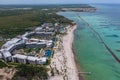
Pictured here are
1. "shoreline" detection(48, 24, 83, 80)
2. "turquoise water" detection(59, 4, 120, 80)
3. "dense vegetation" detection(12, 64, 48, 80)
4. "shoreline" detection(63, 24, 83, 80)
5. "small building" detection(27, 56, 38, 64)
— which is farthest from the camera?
"small building" detection(27, 56, 38, 64)

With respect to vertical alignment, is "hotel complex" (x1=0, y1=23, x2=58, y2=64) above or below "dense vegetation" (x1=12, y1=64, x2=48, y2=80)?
above

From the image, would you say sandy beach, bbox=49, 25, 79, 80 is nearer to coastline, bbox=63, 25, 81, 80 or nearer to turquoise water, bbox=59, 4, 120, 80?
coastline, bbox=63, 25, 81, 80

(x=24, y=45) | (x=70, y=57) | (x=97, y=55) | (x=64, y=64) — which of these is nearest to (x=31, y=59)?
(x=64, y=64)

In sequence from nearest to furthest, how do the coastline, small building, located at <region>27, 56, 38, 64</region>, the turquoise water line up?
the coastline, the turquoise water, small building, located at <region>27, 56, 38, 64</region>

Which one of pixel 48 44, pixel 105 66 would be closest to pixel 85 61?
pixel 105 66

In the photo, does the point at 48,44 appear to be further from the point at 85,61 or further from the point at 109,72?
the point at 109,72

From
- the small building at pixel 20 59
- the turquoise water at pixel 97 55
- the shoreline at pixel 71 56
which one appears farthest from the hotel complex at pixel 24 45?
the turquoise water at pixel 97 55

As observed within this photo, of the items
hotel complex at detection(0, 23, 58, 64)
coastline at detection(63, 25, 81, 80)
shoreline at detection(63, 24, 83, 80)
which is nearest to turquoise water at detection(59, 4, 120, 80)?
shoreline at detection(63, 24, 83, 80)

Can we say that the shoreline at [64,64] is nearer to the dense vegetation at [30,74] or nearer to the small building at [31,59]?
the dense vegetation at [30,74]

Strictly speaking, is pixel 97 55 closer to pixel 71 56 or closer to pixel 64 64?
pixel 71 56

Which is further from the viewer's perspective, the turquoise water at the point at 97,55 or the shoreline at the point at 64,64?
the turquoise water at the point at 97,55

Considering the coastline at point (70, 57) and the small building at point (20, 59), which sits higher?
the small building at point (20, 59)

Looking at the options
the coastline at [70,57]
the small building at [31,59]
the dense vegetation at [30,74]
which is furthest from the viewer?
the small building at [31,59]
